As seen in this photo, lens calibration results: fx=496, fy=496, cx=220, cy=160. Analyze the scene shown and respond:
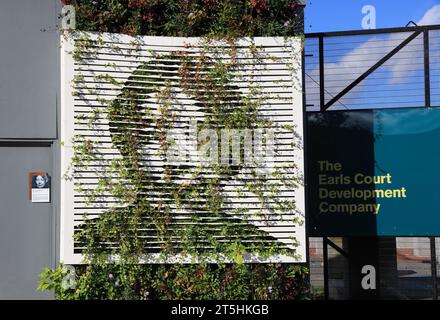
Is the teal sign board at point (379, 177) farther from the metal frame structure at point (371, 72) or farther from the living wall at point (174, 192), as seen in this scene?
the living wall at point (174, 192)

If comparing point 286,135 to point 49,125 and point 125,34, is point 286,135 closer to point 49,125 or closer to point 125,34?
point 125,34

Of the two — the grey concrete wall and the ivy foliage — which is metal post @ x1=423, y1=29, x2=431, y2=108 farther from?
the grey concrete wall

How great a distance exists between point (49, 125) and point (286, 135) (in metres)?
2.60

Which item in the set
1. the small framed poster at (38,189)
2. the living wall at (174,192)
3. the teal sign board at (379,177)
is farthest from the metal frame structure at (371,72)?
the small framed poster at (38,189)

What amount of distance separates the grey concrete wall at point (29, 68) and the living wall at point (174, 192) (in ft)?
1.34

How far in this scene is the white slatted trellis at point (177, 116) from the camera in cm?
522

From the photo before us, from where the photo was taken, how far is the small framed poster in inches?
217

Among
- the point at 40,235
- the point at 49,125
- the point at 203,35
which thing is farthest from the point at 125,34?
the point at 40,235

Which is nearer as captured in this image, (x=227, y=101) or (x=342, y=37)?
(x=227, y=101)

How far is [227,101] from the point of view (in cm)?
539

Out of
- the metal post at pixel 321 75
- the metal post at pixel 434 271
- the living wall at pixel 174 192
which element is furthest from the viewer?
the metal post at pixel 321 75
